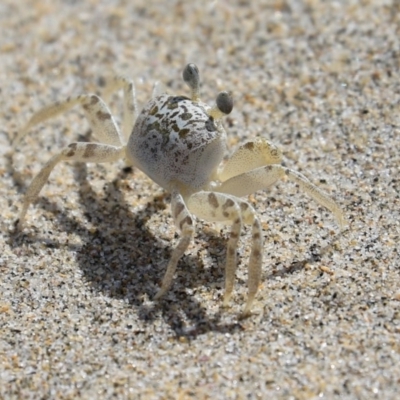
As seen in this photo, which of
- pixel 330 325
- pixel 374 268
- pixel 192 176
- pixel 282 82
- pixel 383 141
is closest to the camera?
pixel 330 325

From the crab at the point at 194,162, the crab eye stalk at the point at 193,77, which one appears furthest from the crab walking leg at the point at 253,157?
the crab eye stalk at the point at 193,77

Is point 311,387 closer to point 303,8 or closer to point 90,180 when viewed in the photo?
point 90,180

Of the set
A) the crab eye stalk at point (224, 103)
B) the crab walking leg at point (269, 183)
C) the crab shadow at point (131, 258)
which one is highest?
the crab eye stalk at point (224, 103)

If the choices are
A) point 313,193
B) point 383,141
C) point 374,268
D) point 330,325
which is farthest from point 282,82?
point 330,325

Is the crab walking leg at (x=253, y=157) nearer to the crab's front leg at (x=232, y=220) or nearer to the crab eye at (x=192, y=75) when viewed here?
the crab's front leg at (x=232, y=220)

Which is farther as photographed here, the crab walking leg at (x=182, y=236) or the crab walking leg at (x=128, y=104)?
the crab walking leg at (x=128, y=104)

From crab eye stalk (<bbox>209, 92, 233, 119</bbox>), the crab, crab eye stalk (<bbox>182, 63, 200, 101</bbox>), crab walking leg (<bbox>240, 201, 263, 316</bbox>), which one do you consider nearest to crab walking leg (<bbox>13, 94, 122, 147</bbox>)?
the crab

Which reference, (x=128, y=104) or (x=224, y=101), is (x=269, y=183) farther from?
(x=128, y=104)
